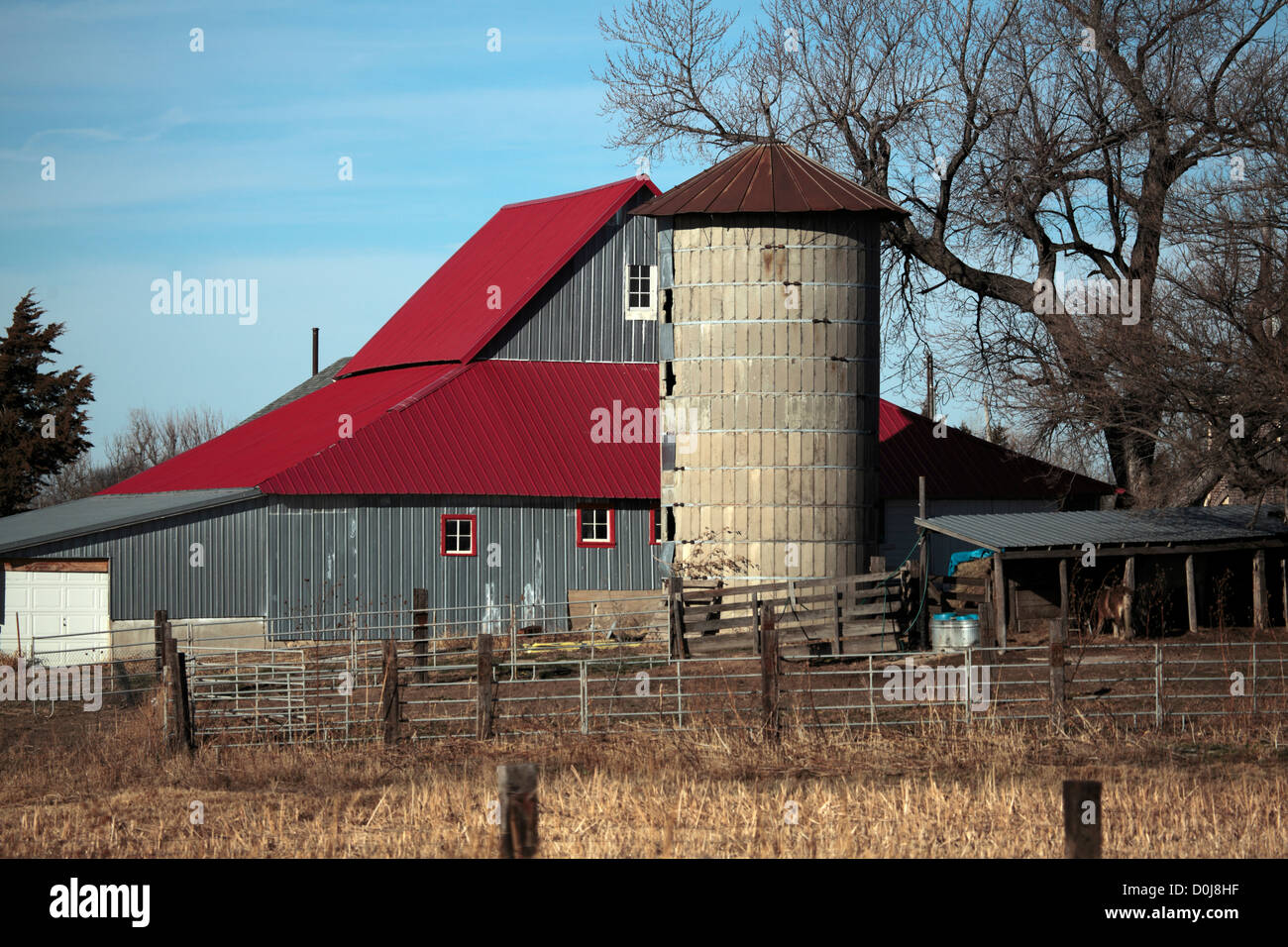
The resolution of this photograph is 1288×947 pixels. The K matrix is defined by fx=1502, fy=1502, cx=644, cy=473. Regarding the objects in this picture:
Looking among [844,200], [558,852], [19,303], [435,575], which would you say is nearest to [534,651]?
[435,575]

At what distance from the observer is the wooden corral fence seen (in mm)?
25141

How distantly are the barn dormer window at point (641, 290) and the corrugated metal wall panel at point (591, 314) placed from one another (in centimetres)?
15

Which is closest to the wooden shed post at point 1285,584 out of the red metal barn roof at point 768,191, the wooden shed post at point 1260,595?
the wooden shed post at point 1260,595

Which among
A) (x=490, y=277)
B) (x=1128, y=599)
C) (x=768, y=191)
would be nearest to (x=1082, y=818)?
(x=768, y=191)

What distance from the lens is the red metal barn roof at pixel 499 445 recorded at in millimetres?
30516

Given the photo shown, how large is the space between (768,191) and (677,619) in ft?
25.5

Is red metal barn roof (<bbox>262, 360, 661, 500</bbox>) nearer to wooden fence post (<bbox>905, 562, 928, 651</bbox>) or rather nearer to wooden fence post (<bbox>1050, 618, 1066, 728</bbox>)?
wooden fence post (<bbox>905, 562, 928, 651</bbox>)

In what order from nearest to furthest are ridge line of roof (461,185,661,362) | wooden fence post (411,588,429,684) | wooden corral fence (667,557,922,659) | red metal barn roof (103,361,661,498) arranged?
wooden fence post (411,588,429,684), wooden corral fence (667,557,922,659), red metal barn roof (103,361,661,498), ridge line of roof (461,185,661,362)

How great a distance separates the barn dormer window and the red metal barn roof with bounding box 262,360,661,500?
Answer: 1.97 meters

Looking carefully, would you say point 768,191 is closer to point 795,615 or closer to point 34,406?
point 795,615

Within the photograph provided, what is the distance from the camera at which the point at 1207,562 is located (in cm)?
3028

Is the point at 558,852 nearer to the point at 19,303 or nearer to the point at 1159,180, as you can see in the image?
the point at 1159,180

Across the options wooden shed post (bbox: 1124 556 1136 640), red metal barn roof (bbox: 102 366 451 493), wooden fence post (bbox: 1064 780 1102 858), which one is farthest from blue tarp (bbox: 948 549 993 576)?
wooden fence post (bbox: 1064 780 1102 858)

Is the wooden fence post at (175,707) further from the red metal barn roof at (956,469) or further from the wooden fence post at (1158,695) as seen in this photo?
the red metal barn roof at (956,469)
